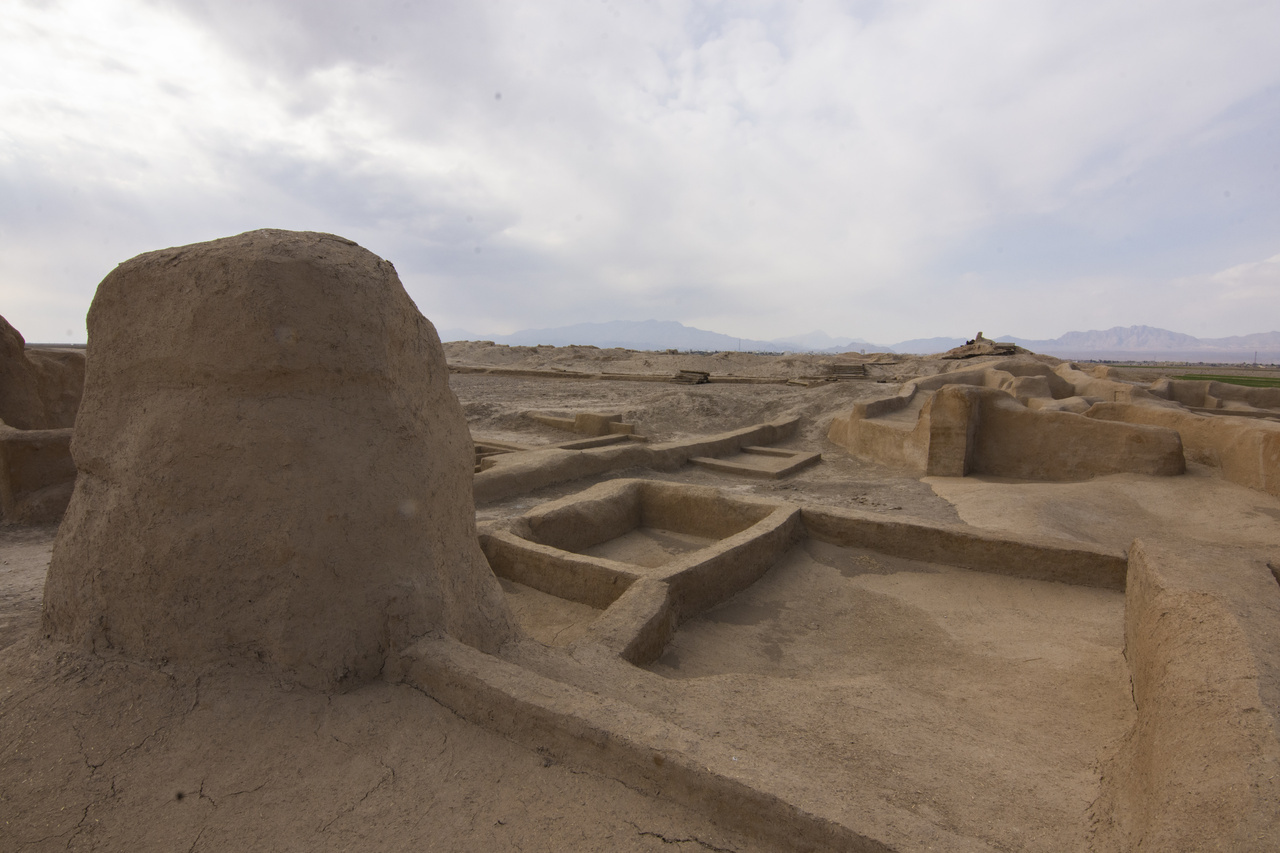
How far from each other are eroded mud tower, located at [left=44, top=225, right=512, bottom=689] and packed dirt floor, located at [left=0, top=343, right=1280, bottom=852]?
18 centimetres

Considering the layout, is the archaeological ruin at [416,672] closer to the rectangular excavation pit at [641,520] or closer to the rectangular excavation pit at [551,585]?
the rectangular excavation pit at [551,585]

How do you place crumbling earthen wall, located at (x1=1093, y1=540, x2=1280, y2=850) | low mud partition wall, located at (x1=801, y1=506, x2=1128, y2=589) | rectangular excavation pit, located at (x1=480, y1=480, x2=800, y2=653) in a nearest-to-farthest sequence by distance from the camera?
1. crumbling earthen wall, located at (x1=1093, y1=540, x2=1280, y2=850)
2. rectangular excavation pit, located at (x1=480, y1=480, x2=800, y2=653)
3. low mud partition wall, located at (x1=801, y1=506, x2=1128, y2=589)

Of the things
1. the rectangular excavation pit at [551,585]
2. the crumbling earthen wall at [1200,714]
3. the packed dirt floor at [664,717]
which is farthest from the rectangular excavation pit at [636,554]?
the crumbling earthen wall at [1200,714]

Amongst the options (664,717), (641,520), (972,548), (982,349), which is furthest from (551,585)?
(982,349)

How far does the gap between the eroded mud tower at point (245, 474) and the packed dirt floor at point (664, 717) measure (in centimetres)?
18

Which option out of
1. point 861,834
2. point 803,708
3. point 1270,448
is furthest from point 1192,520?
point 861,834

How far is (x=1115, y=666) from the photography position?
3.35m

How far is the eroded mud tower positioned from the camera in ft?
6.96

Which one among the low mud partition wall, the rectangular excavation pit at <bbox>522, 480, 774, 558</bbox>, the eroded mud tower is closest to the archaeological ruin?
the eroded mud tower

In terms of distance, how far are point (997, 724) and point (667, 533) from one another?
358 centimetres

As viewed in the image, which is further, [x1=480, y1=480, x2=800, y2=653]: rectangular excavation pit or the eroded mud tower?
[x1=480, y1=480, x2=800, y2=653]: rectangular excavation pit

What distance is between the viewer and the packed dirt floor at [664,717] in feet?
5.49

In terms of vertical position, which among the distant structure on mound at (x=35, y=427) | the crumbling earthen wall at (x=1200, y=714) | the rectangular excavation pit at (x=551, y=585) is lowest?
the rectangular excavation pit at (x=551, y=585)

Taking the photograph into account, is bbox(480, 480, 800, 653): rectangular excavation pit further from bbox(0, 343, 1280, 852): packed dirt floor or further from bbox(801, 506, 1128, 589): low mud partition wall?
bbox(801, 506, 1128, 589): low mud partition wall
